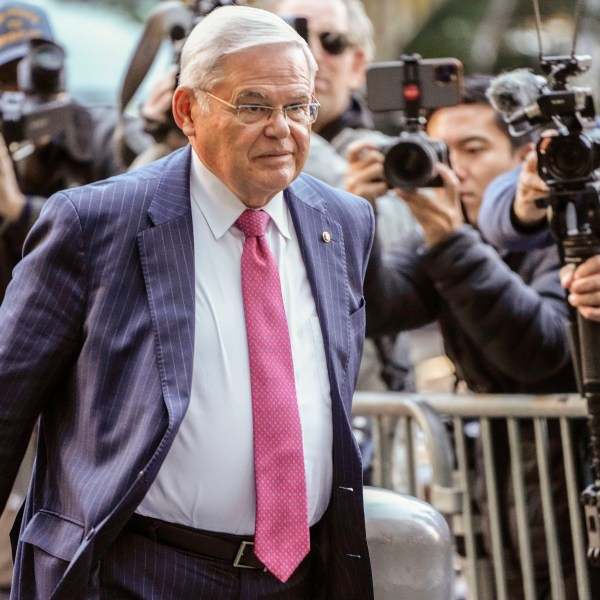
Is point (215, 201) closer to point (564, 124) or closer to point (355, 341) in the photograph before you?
point (355, 341)

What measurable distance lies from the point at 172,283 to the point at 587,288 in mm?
1335

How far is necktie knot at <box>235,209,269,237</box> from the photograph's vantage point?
3010 mm

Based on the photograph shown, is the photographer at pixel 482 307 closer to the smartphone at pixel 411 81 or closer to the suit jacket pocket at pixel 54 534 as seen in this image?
the smartphone at pixel 411 81

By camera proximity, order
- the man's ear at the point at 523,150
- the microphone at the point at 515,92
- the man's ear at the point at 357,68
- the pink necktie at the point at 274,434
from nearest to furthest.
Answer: the pink necktie at the point at 274,434, the microphone at the point at 515,92, the man's ear at the point at 523,150, the man's ear at the point at 357,68

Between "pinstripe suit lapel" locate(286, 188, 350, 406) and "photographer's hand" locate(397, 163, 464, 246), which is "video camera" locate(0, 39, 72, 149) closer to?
"photographer's hand" locate(397, 163, 464, 246)

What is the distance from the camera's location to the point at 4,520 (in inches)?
200

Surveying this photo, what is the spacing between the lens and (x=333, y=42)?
200 inches

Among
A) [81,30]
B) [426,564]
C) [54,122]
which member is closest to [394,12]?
[81,30]

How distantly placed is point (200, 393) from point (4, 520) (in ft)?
8.17

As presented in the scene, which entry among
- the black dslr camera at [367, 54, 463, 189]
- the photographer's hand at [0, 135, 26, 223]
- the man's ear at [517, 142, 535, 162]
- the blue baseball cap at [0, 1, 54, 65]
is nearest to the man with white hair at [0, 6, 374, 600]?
the black dslr camera at [367, 54, 463, 189]

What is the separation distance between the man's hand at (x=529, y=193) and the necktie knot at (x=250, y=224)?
1276mm

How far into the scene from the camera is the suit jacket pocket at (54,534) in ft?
9.10

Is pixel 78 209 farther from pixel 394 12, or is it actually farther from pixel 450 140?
pixel 394 12

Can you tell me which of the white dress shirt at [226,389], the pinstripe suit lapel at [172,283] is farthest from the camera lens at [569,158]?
the pinstripe suit lapel at [172,283]
